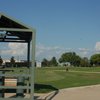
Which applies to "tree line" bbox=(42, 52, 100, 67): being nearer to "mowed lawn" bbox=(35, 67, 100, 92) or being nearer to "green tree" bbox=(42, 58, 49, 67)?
"green tree" bbox=(42, 58, 49, 67)

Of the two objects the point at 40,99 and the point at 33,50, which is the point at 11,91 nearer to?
the point at 40,99

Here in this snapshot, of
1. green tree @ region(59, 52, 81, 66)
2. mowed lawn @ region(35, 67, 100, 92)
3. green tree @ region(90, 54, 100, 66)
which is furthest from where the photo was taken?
green tree @ region(59, 52, 81, 66)

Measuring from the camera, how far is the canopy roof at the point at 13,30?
13.1 m

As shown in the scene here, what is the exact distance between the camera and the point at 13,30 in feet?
43.0

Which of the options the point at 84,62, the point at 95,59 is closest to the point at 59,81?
the point at 84,62

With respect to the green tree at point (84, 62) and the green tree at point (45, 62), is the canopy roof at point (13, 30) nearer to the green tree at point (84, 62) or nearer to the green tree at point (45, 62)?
the green tree at point (84, 62)

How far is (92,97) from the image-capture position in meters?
16.2

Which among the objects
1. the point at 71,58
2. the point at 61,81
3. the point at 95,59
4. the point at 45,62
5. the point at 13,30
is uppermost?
the point at 71,58

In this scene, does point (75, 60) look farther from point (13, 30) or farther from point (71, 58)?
point (13, 30)

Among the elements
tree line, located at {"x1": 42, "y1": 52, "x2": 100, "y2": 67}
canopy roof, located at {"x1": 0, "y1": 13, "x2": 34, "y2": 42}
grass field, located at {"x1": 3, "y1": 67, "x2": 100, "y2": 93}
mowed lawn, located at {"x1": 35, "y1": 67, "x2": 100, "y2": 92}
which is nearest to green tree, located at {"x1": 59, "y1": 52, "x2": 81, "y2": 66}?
tree line, located at {"x1": 42, "y1": 52, "x2": 100, "y2": 67}

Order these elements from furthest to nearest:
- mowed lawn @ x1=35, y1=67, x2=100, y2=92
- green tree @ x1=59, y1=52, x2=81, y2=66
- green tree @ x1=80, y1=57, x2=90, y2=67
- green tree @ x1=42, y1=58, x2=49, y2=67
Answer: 1. green tree @ x1=59, y1=52, x2=81, y2=66
2. green tree @ x1=42, y1=58, x2=49, y2=67
3. green tree @ x1=80, y1=57, x2=90, y2=67
4. mowed lawn @ x1=35, y1=67, x2=100, y2=92

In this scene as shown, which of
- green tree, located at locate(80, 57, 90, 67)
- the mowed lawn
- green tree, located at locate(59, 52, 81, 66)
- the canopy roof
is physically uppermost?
green tree, located at locate(59, 52, 81, 66)

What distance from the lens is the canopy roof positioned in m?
13.1

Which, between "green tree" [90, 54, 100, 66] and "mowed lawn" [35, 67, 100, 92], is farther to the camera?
"green tree" [90, 54, 100, 66]
